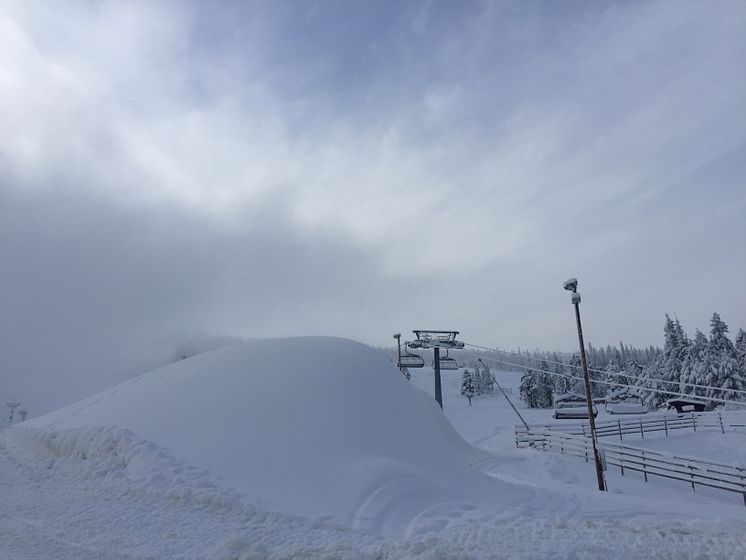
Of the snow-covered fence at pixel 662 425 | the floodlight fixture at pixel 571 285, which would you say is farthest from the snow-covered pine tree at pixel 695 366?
the floodlight fixture at pixel 571 285

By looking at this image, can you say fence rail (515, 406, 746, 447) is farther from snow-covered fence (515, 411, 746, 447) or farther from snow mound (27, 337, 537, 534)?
snow mound (27, 337, 537, 534)

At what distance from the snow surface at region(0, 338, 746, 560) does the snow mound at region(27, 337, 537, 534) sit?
0.16ft

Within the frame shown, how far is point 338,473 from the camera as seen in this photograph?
10008mm

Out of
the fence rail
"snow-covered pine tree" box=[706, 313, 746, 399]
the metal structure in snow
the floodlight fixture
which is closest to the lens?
the floodlight fixture

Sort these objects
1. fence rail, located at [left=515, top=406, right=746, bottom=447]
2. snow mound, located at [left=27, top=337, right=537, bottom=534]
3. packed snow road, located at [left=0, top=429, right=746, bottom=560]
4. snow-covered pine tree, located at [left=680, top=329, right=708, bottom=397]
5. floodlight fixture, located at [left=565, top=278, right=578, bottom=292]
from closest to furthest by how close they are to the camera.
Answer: packed snow road, located at [left=0, top=429, right=746, bottom=560] → snow mound, located at [left=27, top=337, right=537, bottom=534] → floodlight fixture, located at [left=565, top=278, right=578, bottom=292] → fence rail, located at [left=515, top=406, right=746, bottom=447] → snow-covered pine tree, located at [left=680, top=329, right=708, bottom=397]

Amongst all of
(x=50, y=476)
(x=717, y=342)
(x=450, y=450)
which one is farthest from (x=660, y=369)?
(x=50, y=476)

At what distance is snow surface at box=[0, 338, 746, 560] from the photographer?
698 cm

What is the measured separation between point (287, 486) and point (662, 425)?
28.4 meters

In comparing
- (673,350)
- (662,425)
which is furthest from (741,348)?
(662,425)

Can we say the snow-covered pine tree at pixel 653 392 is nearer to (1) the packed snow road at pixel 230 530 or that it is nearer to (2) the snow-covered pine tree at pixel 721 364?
(2) the snow-covered pine tree at pixel 721 364

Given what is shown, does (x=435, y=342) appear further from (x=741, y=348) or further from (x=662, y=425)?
(x=741, y=348)

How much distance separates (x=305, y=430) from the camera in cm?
1143

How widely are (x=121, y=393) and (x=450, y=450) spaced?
1075 centimetres

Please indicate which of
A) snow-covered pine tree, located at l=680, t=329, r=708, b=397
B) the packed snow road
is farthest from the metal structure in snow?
snow-covered pine tree, located at l=680, t=329, r=708, b=397
